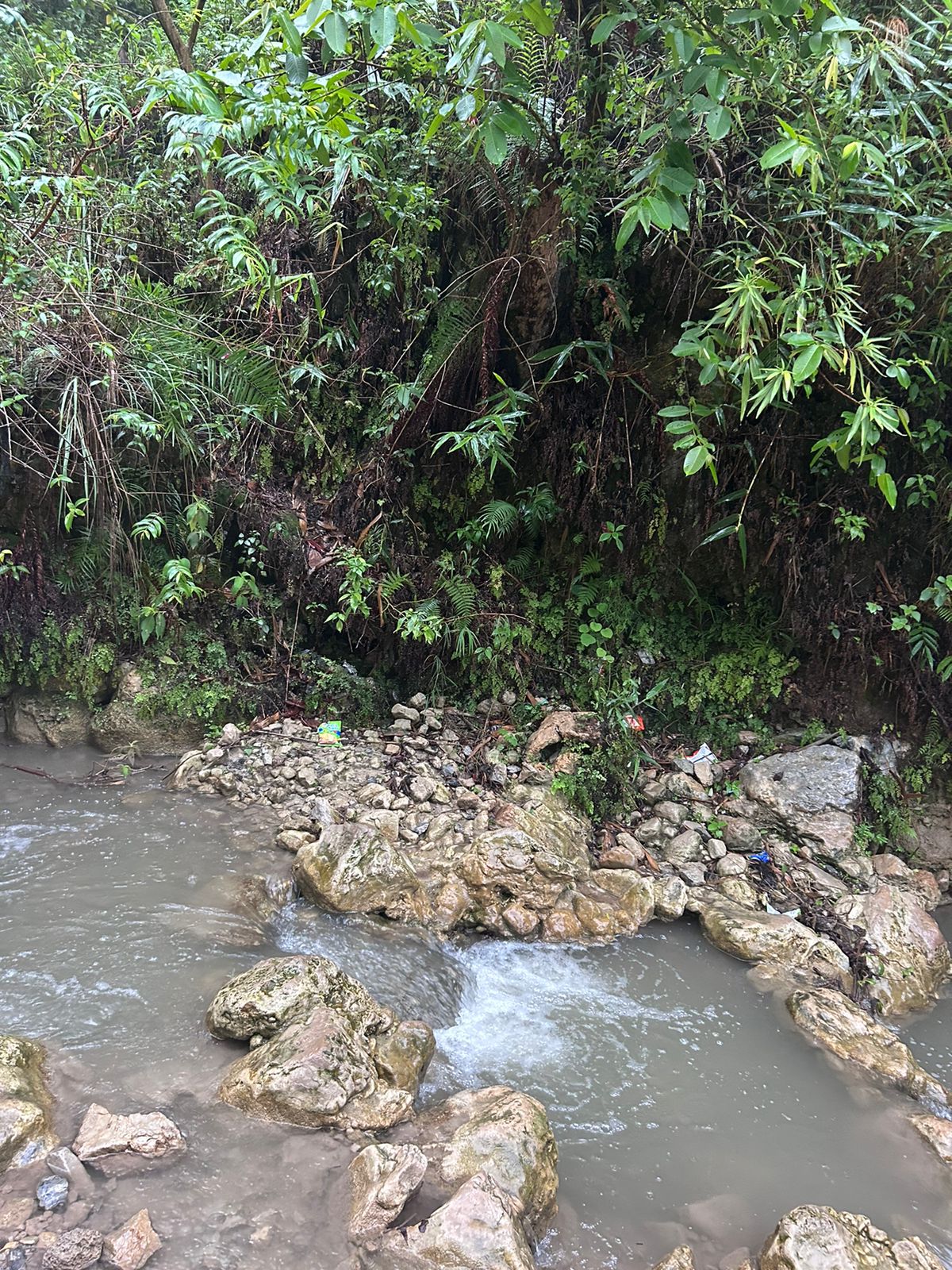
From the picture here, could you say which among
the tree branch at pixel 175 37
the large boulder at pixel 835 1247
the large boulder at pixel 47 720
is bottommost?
the large boulder at pixel 47 720

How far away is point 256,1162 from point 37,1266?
21.2 inches

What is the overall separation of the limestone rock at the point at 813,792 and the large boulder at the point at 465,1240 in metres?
2.74

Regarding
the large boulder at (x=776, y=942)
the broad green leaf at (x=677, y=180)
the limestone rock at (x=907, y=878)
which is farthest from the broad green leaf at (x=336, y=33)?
the limestone rock at (x=907, y=878)

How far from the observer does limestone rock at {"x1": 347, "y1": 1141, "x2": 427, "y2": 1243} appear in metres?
1.79

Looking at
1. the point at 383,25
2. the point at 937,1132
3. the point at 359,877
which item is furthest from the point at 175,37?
the point at 937,1132

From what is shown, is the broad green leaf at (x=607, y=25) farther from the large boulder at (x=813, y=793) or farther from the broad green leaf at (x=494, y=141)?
the large boulder at (x=813, y=793)

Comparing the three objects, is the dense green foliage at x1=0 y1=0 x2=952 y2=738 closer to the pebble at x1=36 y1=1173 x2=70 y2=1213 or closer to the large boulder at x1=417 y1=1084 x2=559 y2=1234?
the large boulder at x1=417 y1=1084 x2=559 y2=1234

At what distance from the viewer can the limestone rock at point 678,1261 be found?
182 centimetres

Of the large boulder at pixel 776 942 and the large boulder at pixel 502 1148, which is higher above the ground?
the large boulder at pixel 502 1148

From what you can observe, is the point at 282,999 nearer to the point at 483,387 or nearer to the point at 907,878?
the point at 907,878

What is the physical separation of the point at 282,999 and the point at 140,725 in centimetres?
274

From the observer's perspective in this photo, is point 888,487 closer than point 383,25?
No

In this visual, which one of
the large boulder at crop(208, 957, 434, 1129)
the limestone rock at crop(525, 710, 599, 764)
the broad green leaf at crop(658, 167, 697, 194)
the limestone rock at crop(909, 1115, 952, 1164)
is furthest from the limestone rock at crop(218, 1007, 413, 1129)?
the broad green leaf at crop(658, 167, 697, 194)

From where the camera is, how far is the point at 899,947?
11.0 ft
